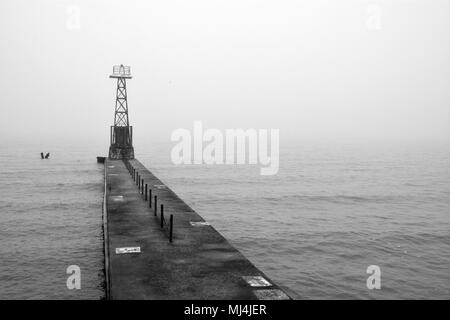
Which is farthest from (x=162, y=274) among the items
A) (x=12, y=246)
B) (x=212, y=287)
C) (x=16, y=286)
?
(x=12, y=246)

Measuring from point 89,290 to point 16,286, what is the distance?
292 centimetres

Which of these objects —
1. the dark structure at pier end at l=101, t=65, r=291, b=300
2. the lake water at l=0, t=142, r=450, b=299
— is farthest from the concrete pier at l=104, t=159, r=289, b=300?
the lake water at l=0, t=142, r=450, b=299

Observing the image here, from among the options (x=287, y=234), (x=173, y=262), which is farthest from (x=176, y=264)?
(x=287, y=234)

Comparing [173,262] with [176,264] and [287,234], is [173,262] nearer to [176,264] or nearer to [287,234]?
[176,264]

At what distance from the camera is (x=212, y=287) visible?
10.9 m

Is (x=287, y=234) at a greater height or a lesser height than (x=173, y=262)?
lesser

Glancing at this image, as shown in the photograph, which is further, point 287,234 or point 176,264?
point 287,234

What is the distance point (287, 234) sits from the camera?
24.0 m

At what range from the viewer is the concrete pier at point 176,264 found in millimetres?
10664

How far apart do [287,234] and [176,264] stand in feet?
41.0

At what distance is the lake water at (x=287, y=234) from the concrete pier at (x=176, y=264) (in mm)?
2201

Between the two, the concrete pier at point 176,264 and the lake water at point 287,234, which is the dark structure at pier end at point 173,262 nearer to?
the concrete pier at point 176,264

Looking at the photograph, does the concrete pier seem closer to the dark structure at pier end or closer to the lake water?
the dark structure at pier end

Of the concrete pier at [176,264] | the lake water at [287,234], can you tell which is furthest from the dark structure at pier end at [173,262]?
the lake water at [287,234]
